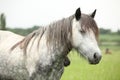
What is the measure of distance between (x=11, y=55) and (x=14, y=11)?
380 centimetres

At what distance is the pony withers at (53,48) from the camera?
4.00 metres

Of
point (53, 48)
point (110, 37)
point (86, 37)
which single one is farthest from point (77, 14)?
point (110, 37)

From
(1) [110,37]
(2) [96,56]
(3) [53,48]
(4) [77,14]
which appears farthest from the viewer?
(1) [110,37]

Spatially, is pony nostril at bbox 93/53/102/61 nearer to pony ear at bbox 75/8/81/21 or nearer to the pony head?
the pony head

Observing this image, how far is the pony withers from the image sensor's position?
400cm

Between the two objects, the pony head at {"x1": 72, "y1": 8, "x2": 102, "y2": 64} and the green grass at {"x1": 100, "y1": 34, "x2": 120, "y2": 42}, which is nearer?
the pony head at {"x1": 72, "y1": 8, "x2": 102, "y2": 64}

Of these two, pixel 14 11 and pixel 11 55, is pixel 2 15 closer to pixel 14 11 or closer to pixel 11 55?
pixel 14 11

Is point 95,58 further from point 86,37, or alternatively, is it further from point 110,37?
point 110,37

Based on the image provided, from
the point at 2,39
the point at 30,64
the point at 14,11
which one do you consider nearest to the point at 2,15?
the point at 14,11

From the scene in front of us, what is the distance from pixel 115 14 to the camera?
784cm

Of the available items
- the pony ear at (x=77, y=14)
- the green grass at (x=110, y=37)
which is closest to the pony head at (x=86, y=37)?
the pony ear at (x=77, y=14)

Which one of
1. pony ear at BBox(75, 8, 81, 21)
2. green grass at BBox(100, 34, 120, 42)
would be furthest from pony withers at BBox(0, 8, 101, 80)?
green grass at BBox(100, 34, 120, 42)

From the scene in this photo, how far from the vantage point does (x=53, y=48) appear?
418cm

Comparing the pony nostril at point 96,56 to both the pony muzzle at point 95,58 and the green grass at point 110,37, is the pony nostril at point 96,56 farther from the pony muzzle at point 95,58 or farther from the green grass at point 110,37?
the green grass at point 110,37
